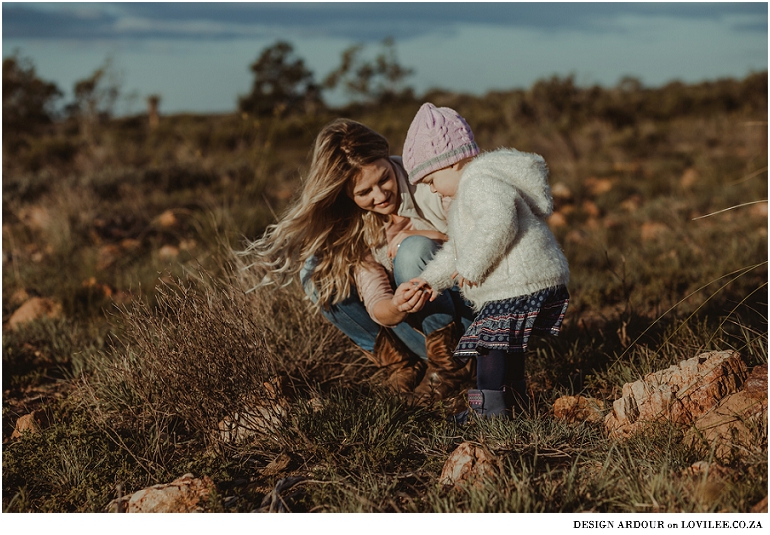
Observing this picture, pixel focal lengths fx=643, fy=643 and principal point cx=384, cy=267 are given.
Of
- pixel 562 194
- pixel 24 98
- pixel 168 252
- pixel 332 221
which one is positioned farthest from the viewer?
pixel 24 98

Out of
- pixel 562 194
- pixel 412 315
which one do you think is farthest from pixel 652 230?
pixel 412 315

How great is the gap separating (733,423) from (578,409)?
55 centimetres

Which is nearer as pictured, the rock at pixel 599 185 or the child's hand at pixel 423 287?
the child's hand at pixel 423 287

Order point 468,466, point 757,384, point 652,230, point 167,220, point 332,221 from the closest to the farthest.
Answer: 1. point 468,466
2. point 757,384
3. point 332,221
4. point 652,230
5. point 167,220

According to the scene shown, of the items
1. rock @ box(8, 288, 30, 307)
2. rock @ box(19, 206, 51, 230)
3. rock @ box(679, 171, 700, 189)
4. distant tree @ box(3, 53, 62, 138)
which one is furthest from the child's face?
distant tree @ box(3, 53, 62, 138)

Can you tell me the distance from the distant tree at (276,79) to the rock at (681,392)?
26037mm

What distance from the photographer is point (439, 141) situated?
91.3 inches

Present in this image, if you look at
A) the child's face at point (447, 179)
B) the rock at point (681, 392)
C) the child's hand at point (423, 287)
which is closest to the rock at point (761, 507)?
the rock at point (681, 392)

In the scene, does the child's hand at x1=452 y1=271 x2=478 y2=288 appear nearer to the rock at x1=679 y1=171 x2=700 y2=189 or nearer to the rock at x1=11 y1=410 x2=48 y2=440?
the rock at x1=11 y1=410 x2=48 y2=440

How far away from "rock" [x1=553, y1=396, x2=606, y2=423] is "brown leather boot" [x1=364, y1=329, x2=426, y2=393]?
68 cm

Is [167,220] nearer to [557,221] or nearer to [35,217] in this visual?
[35,217]

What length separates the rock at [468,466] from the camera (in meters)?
1.92

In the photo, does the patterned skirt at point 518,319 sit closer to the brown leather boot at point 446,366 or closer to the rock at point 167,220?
the brown leather boot at point 446,366

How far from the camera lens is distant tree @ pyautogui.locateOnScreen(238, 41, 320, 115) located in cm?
2722
